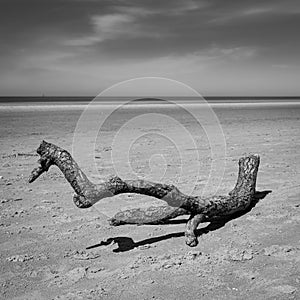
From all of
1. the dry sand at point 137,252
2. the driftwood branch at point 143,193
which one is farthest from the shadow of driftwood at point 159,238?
the driftwood branch at point 143,193

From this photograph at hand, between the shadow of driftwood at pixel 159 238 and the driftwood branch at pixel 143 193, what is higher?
the driftwood branch at pixel 143 193

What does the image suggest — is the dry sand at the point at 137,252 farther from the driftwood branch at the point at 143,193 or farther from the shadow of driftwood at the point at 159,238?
the driftwood branch at the point at 143,193

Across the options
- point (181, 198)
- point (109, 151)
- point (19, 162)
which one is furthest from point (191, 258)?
point (109, 151)

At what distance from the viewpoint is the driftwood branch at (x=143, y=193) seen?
479cm

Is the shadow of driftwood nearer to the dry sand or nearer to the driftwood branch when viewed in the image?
the dry sand

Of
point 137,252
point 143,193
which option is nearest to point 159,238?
point 137,252

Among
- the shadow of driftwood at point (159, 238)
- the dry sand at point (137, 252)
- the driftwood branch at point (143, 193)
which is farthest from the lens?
the shadow of driftwood at point (159, 238)

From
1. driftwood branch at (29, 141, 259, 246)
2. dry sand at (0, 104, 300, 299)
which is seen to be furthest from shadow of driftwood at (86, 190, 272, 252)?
driftwood branch at (29, 141, 259, 246)

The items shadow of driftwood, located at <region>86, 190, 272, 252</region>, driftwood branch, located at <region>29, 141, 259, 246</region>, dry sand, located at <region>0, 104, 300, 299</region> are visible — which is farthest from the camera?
shadow of driftwood, located at <region>86, 190, 272, 252</region>

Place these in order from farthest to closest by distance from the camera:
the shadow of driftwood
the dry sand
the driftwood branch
Result: the shadow of driftwood, the driftwood branch, the dry sand

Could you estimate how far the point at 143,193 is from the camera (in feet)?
16.5

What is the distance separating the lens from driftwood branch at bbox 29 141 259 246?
188 inches

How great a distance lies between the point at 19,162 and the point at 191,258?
8439 millimetres

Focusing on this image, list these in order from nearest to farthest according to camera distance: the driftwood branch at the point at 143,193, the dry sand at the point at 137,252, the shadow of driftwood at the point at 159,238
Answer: the dry sand at the point at 137,252 → the driftwood branch at the point at 143,193 → the shadow of driftwood at the point at 159,238
